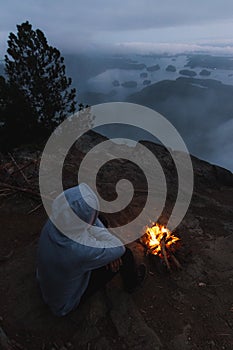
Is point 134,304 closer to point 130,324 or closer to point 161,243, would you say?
point 130,324

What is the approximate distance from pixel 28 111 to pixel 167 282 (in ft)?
30.3

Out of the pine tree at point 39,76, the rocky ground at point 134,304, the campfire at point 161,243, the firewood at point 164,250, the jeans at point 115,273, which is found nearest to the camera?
the rocky ground at point 134,304

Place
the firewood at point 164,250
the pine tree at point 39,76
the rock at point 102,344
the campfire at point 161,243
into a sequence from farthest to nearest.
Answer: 1. the pine tree at point 39,76
2. the campfire at point 161,243
3. the firewood at point 164,250
4. the rock at point 102,344

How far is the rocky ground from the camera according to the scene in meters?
3.78

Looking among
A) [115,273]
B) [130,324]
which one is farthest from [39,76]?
[130,324]

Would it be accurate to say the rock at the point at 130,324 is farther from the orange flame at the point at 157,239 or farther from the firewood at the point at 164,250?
the orange flame at the point at 157,239

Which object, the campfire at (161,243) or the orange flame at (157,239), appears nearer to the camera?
the campfire at (161,243)

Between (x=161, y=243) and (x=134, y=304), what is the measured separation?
4.26 feet

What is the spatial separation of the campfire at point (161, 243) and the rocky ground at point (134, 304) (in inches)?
6.2

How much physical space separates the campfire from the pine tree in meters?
8.00

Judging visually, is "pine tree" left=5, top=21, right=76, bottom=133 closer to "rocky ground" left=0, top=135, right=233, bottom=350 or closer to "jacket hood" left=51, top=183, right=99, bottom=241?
"rocky ground" left=0, top=135, right=233, bottom=350

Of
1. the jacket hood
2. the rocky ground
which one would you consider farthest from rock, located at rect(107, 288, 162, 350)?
the jacket hood

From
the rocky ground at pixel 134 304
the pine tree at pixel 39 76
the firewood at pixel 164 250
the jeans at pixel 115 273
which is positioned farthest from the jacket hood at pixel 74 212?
the pine tree at pixel 39 76

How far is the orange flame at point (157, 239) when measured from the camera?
5.22 m
